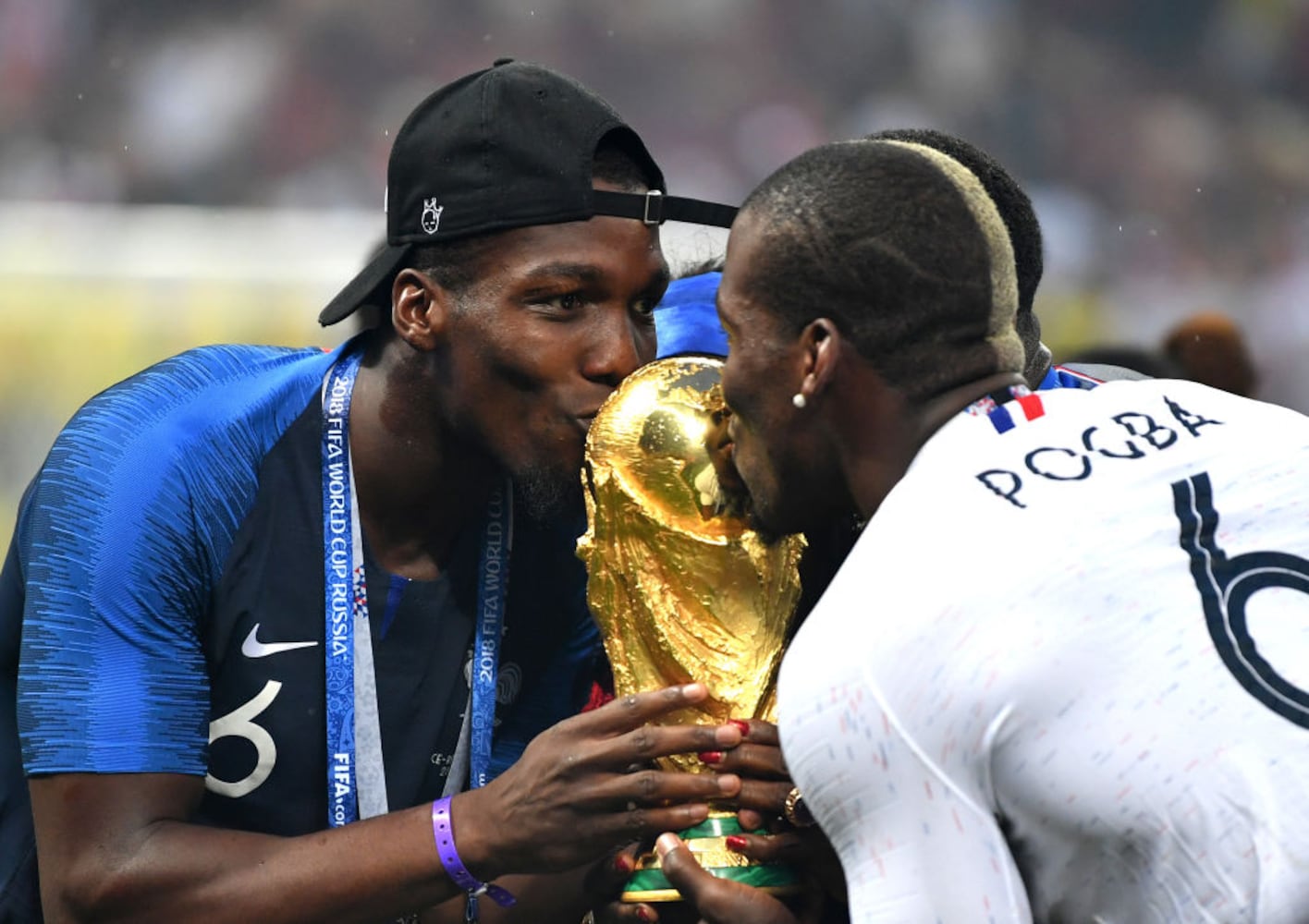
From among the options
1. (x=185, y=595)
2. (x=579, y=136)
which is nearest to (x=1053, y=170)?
(x=579, y=136)

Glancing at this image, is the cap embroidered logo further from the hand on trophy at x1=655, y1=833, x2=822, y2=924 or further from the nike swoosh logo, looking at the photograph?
the hand on trophy at x1=655, y1=833, x2=822, y2=924

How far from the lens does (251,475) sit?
268cm

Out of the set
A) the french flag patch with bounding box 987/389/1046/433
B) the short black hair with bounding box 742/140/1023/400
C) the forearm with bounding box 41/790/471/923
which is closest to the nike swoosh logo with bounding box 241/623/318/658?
the forearm with bounding box 41/790/471/923

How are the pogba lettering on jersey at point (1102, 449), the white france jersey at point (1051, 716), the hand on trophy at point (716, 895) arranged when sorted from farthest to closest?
1. the hand on trophy at point (716, 895)
2. the pogba lettering on jersey at point (1102, 449)
3. the white france jersey at point (1051, 716)

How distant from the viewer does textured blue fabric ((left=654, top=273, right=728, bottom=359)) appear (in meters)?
2.86

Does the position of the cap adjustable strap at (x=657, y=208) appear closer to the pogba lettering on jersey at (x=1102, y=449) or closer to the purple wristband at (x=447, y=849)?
the pogba lettering on jersey at (x=1102, y=449)

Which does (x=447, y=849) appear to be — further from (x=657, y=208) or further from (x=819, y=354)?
(x=657, y=208)

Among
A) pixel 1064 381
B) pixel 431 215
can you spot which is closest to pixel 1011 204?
pixel 1064 381

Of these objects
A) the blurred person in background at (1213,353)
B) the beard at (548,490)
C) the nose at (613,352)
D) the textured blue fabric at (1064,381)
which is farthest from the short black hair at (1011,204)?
the blurred person in background at (1213,353)

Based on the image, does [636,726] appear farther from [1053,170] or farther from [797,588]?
[1053,170]

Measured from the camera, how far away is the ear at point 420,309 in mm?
2746

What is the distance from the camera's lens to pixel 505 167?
2.68m

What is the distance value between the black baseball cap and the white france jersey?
0.95 meters

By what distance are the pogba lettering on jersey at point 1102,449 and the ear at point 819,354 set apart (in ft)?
0.84
